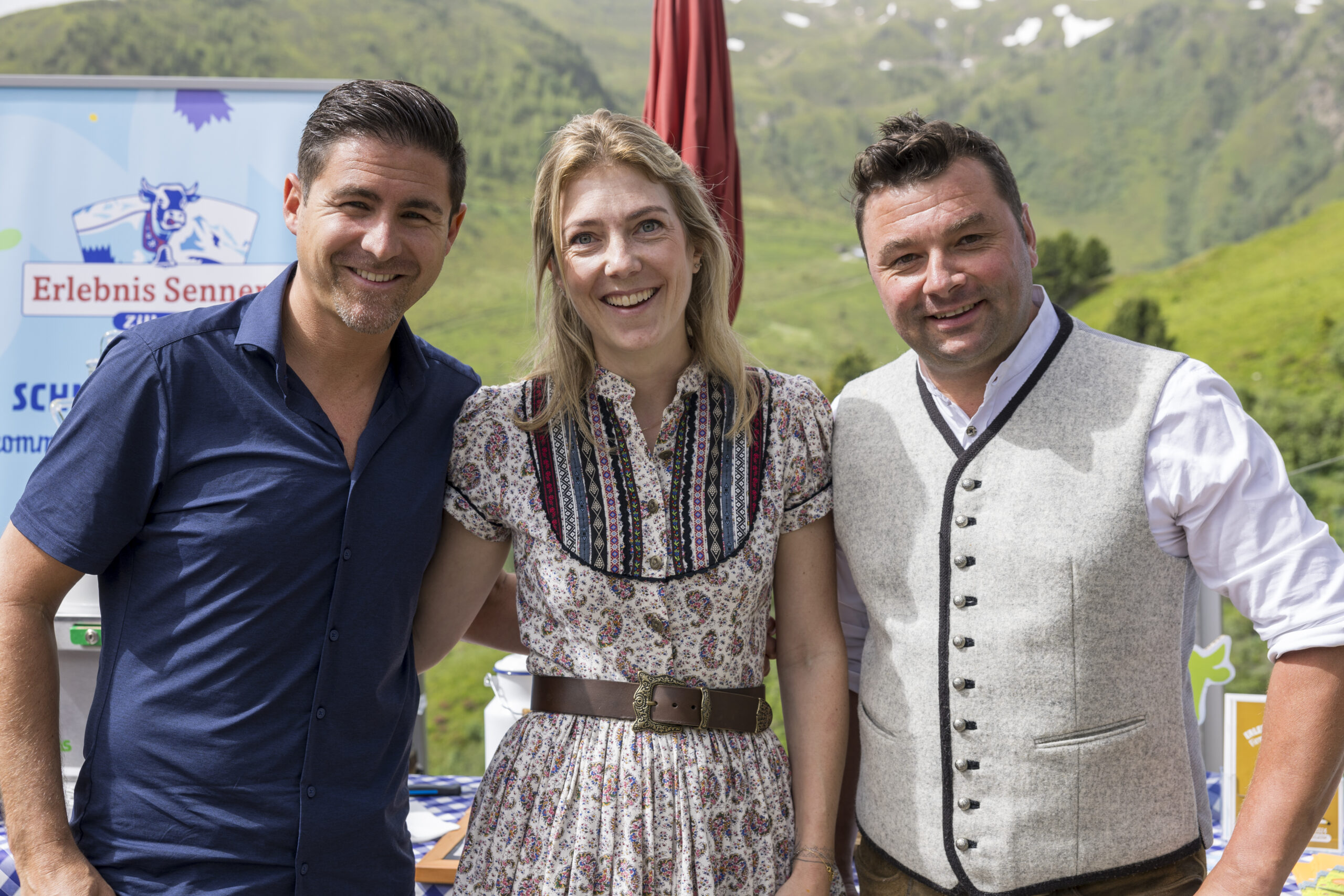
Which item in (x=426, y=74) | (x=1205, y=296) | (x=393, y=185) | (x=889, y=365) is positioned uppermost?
(x=426, y=74)

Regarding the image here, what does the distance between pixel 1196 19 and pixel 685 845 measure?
31.8 m

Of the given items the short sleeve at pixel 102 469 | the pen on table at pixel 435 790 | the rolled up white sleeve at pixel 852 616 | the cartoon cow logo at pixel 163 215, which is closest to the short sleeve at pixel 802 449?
the rolled up white sleeve at pixel 852 616

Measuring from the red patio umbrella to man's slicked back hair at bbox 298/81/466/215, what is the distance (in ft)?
2.83

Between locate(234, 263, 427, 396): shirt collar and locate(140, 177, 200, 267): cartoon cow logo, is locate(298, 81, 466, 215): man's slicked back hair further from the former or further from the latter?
locate(140, 177, 200, 267): cartoon cow logo

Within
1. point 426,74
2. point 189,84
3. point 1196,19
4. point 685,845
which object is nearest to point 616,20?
point 426,74

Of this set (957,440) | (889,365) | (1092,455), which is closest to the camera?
(1092,455)

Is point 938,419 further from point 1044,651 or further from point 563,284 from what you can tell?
point 563,284

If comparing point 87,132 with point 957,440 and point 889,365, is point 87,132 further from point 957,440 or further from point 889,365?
point 957,440

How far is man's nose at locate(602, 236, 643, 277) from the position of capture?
1.56m

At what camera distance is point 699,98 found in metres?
2.42

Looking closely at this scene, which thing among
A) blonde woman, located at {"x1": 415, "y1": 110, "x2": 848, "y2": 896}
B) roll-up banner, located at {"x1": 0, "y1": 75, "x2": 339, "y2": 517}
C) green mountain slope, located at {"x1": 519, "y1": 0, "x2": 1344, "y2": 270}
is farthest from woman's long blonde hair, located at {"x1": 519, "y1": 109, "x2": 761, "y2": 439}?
green mountain slope, located at {"x1": 519, "y1": 0, "x2": 1344, "y2": 270}

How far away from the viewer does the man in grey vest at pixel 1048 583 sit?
134 centimetres

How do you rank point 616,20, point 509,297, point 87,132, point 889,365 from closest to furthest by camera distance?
point 889,365, point 87,132, point 509,297, point 616,20

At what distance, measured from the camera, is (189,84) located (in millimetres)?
3078
